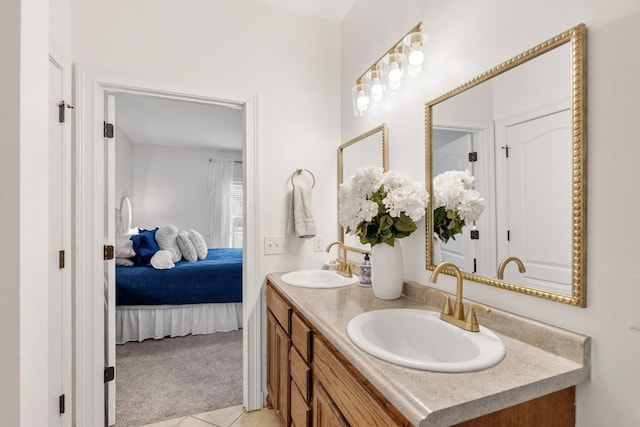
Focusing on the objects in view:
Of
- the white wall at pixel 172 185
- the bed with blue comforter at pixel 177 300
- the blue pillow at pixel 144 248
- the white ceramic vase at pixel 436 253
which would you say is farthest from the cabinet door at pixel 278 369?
the white wall at pixel 172 185

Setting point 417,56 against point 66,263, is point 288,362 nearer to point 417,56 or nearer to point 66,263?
point 66,263

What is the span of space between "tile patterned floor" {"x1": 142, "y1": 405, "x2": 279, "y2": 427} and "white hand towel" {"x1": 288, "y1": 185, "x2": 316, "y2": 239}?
3.72 feet

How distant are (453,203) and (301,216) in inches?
39.4

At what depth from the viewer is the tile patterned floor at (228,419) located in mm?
1806

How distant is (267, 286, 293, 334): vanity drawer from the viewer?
150 cm

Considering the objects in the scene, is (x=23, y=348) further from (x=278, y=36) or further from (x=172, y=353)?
(x=172, y=353)

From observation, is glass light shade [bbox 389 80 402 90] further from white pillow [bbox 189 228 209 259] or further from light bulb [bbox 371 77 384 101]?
white pillow [bbox 189 228 209 259]

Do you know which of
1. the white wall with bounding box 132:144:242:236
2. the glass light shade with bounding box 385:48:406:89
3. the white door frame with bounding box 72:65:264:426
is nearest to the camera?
the glass light shade with bounding box 385:48:406:89

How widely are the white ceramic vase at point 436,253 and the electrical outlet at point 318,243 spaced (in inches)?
37.9

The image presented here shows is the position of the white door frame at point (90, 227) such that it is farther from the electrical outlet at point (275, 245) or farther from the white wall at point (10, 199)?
the white wall at point (10, 199)

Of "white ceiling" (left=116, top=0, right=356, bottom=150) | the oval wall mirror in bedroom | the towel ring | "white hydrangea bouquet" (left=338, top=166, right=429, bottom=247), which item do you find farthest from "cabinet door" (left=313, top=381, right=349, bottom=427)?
the oval wall mirror in bedroom

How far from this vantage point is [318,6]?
206 centimetres

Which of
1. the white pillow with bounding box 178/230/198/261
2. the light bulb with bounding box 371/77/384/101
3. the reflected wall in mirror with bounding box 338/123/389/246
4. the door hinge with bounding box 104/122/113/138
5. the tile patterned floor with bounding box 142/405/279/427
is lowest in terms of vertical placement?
the tile patterned floor with bounding box 142/405/279/427

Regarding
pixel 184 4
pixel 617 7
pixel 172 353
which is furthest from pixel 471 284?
pixel 172 353
